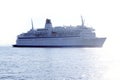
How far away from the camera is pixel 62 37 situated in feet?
469

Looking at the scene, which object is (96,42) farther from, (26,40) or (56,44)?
(26,40)

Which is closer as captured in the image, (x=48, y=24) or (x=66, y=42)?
(x=66, y=42)

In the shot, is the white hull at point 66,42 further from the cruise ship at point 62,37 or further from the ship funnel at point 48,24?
the ship funnel at point 48,24

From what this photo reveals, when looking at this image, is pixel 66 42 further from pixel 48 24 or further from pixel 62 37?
pixel 48 24

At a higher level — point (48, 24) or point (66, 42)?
point (48, 24)

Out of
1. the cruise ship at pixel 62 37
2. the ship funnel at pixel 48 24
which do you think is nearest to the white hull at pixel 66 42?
the cruise ship at pixel 62 37

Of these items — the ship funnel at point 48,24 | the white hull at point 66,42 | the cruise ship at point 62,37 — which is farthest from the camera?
the ship funnel at point 48,24

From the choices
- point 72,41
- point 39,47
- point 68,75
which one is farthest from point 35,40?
point 68,75

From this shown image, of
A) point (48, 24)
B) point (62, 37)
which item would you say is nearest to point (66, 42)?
point (62, 37)

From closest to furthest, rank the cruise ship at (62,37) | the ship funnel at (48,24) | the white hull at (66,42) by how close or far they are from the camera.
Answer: the white hull at (66,42)
the cruise ship at (62,37)
the ship funnel at (48,24)

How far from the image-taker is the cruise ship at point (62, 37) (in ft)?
468

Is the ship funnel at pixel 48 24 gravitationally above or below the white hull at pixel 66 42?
above

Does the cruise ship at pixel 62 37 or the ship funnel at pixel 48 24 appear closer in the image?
the cruise ship at pixel 62 37

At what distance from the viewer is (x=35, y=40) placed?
5832 inches
